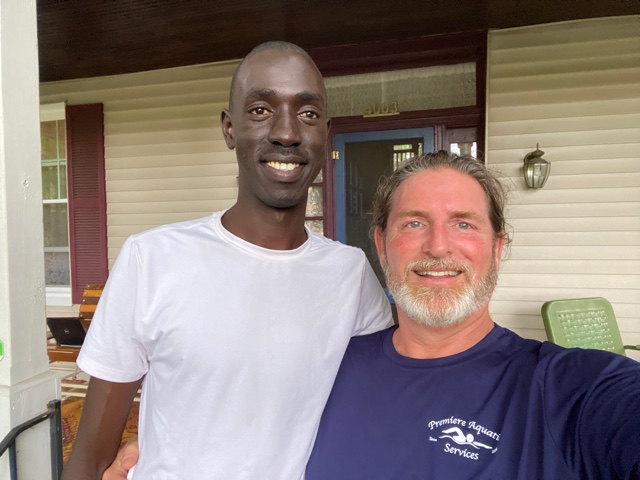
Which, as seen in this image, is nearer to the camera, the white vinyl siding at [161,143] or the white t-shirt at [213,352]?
the white t-shirt at [213,352]

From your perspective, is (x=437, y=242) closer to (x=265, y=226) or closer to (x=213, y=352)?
(x=265, y=226)

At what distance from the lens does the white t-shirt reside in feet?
3.37

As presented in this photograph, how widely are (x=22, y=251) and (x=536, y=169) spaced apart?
3.43 metres

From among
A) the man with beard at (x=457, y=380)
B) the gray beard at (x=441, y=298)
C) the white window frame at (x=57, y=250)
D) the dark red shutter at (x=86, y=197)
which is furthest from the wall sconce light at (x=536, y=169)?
the white window frame at (x=57, y=250)

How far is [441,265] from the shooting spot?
3.86 ft

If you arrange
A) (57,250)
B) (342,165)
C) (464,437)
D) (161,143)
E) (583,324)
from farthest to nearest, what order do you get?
(57,250) → (161,143) → (342,165) → (583,324) → (464,437)

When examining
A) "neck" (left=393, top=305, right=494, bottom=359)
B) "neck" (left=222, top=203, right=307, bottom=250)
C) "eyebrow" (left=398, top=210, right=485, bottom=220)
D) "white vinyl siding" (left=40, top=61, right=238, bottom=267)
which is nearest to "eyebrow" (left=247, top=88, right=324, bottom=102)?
"neck" (left=222, top=203, right=307, bottom=250)

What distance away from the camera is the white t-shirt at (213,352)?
1.03 meters

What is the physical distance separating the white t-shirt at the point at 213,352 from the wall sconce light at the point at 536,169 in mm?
2965

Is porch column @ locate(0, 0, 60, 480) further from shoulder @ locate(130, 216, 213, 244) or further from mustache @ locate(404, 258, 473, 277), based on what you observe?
mustache @ locate(404, 258, 473, 277)

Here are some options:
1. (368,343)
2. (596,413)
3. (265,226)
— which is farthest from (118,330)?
(596,413)

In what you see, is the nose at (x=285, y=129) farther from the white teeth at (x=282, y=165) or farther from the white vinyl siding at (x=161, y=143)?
the white vinyl siding at (x=161, y=143)

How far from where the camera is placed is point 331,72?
4.11m

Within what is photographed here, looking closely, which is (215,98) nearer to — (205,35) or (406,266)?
(205,35)
